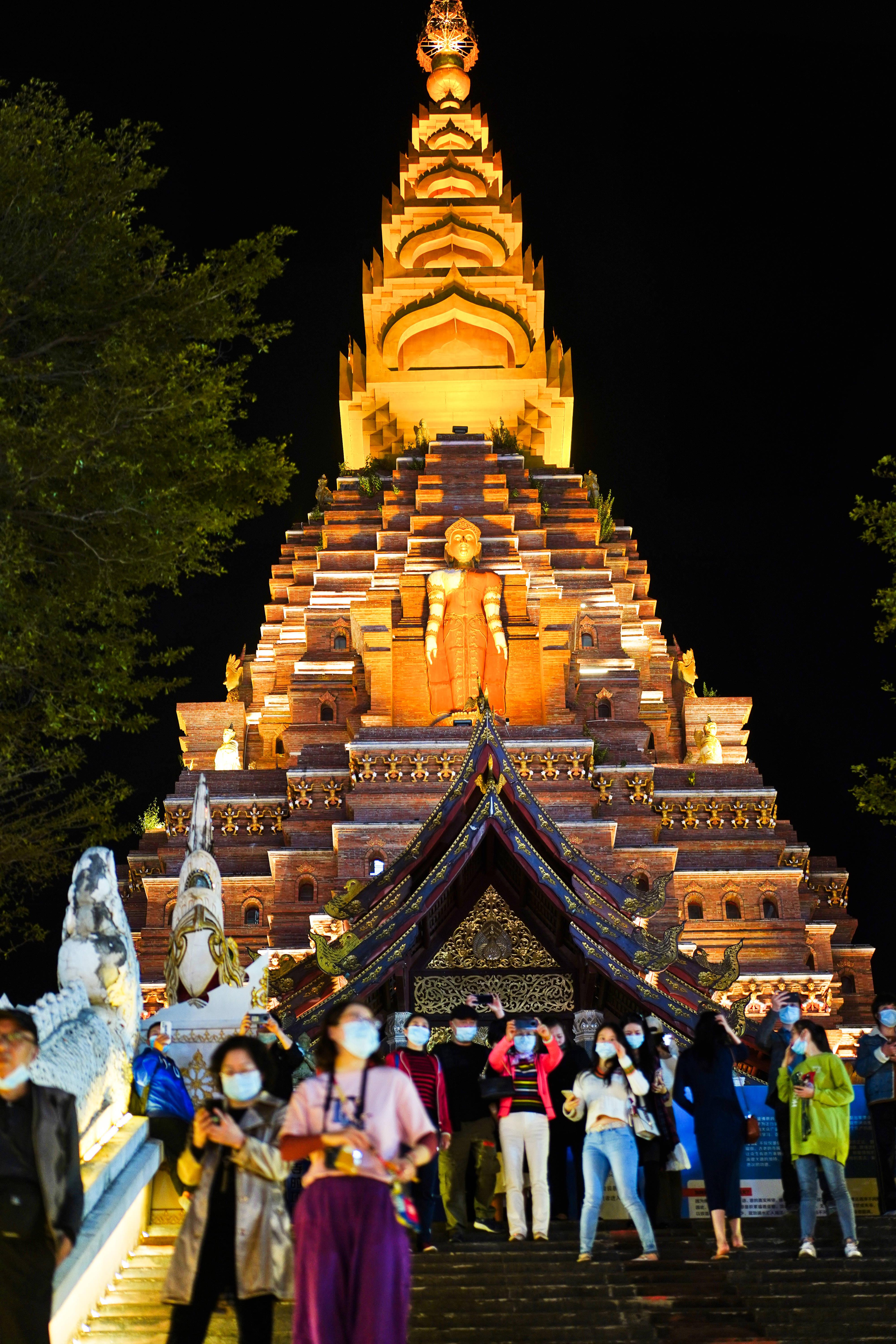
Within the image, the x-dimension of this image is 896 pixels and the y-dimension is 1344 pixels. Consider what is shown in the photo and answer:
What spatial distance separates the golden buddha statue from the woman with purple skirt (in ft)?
66.0

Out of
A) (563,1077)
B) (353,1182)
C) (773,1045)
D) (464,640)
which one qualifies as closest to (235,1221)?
(353,1182)

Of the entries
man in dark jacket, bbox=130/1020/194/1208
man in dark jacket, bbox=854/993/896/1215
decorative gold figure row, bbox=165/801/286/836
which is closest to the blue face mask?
man in dark jacket, bbox=130/1020/194/1208

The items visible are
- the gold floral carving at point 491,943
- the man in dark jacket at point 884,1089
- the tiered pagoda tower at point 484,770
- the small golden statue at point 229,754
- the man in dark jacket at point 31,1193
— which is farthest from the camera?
the small golden statue at point 229,754

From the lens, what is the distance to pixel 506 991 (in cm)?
1827

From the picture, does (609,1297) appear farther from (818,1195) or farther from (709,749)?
(709,749)

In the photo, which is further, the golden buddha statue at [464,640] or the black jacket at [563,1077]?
the golden buddha statue at [464,640]

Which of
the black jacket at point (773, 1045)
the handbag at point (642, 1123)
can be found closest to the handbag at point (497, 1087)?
the handbag at point (642, 1123)

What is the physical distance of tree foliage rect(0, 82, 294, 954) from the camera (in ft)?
46.3

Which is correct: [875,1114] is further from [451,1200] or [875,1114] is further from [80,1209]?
[80,1209]

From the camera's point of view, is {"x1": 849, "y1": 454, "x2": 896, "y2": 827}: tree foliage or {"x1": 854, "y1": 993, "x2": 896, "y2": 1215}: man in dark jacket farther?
{"x1": 849, "y1": 454, "x2": 896, "y2": 827}: tree foliage

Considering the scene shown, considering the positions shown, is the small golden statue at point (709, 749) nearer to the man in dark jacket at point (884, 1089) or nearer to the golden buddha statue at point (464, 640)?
the golden buddha statue at point (464, 640)

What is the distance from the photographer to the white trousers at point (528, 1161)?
1009 cm

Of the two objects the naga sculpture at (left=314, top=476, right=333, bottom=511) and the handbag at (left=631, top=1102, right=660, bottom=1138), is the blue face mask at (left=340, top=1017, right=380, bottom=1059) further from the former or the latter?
the naga sculpture at (left=314, top=476, right=333, bottom=511)

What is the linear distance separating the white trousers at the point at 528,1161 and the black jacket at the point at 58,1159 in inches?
167
